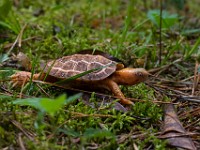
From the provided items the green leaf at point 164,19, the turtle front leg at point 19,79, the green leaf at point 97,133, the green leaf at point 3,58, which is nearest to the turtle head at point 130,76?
the turtle front leg at point 19,79

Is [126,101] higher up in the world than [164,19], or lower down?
lower down

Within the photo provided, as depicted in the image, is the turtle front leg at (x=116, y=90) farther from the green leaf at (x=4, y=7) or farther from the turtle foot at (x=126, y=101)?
the green leaf at (x=4, y=7)

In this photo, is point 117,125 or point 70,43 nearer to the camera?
point 117,125

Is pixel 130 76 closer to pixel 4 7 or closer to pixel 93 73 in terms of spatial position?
pixel 93 73

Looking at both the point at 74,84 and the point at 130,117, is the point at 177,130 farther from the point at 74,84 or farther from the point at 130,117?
the point at 74,84

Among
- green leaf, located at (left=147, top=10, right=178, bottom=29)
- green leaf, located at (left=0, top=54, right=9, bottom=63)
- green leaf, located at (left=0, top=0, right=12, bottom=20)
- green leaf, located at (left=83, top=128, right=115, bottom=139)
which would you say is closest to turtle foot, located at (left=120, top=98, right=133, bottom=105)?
green leaf, located at (left=83, top=128, right=115, bottom=139)

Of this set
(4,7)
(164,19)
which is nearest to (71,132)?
(4,7)

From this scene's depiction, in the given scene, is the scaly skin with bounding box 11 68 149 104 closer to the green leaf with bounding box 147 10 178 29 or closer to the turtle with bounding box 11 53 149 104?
the turtle with bounding box 11 53 149 104

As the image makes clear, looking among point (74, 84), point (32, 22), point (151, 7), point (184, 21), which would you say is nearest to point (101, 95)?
point (74, 84)
